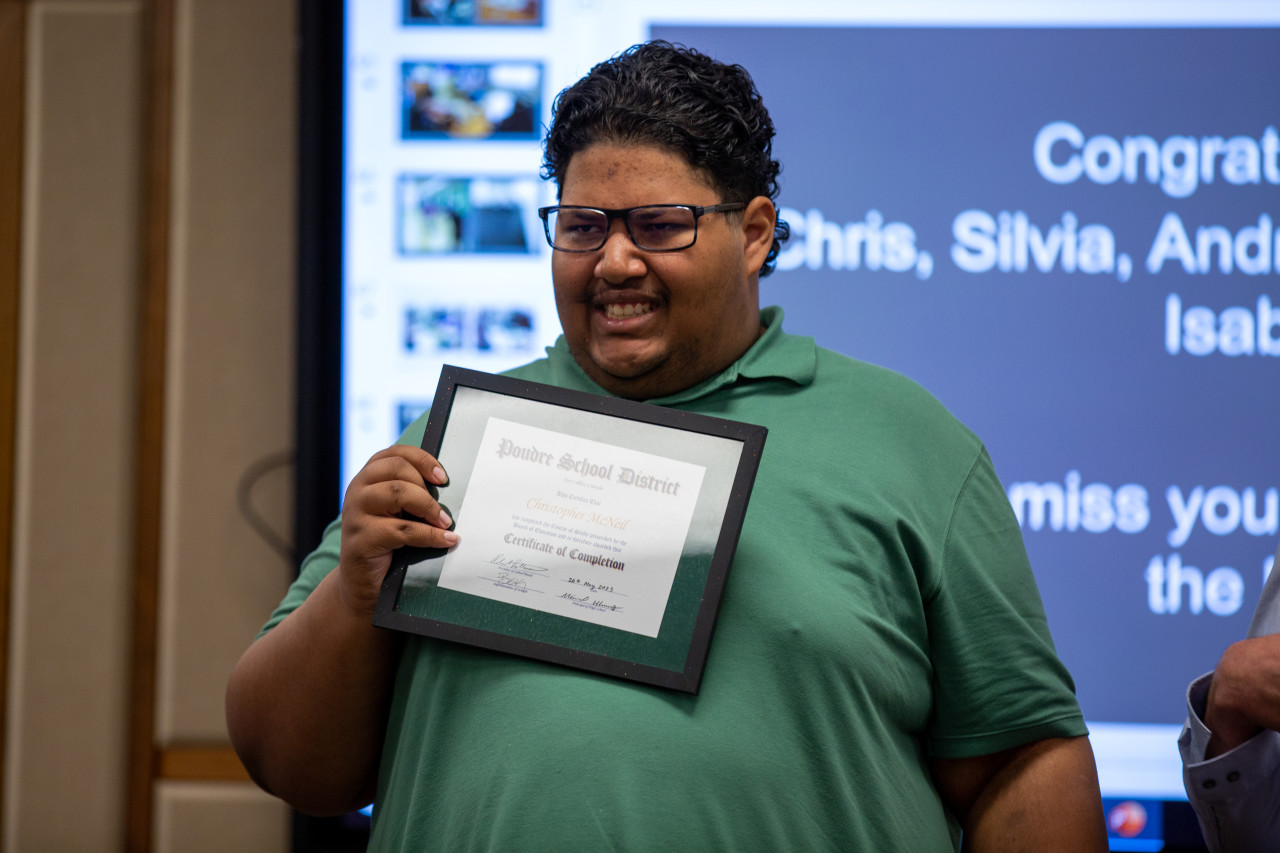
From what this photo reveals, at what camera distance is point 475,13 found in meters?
1.80

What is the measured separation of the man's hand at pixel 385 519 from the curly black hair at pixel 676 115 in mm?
374

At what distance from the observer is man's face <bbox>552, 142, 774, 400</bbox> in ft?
3.25

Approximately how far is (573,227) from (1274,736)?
0.85 m

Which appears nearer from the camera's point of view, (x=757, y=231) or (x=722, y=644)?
(x=722, y=644)

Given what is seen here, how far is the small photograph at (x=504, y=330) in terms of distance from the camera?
1791mm

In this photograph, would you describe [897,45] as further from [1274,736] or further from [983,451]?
[1274,736]

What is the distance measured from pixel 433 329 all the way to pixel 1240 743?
4.51 ft

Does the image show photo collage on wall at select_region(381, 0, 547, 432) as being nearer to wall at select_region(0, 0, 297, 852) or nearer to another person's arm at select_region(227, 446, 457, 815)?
wall at select_region(0, 0, 297, 852)

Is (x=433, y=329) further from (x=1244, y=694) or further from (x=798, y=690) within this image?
(x=1244, y=694)

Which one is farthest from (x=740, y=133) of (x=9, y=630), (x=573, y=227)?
(x=9, y=630)

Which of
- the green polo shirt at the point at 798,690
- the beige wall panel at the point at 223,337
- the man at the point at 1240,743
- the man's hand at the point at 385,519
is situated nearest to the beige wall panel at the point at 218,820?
the beige wall panel at the point at 223,337

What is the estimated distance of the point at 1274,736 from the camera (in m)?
0.95
